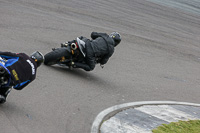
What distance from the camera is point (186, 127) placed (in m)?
7.52

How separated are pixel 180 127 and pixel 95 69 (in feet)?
12.9

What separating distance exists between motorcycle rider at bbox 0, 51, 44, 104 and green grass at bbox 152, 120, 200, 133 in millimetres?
2543

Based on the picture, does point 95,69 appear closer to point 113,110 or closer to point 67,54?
point 67,54

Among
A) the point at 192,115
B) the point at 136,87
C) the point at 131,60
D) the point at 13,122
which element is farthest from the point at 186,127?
the point at 131,60

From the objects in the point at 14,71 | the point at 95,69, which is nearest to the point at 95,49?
the point at 95,69

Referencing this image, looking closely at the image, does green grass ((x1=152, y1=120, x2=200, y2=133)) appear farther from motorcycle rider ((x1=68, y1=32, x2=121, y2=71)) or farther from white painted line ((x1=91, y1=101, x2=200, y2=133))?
motorcycle rider ((x1=68, y1=32, x2=121, y2=71))

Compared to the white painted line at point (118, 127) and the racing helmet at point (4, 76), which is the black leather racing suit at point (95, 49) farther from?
the racing helmet at point (4, 76)

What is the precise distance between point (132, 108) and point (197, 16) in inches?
755

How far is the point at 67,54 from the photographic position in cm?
926

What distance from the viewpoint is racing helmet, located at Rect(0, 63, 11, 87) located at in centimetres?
584

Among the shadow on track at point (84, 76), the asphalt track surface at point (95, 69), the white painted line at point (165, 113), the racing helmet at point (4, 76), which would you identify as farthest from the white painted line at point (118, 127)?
the shadow on track at point (84, 76)

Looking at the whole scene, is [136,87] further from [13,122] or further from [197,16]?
[197,16]

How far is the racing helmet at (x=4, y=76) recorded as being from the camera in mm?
5844

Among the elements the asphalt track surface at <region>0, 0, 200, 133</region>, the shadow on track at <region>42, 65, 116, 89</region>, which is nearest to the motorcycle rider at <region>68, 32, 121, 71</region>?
the shadow on track at <region>42, 65, 116, 89</region>
